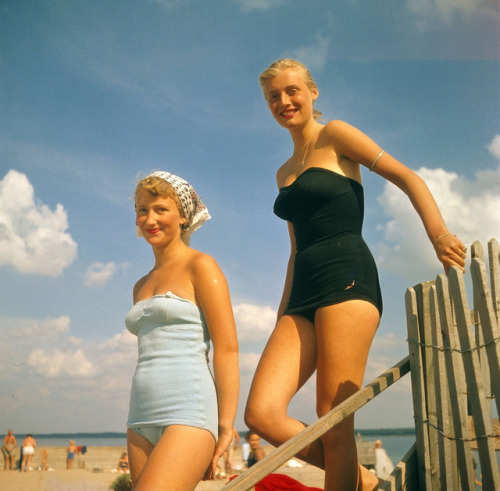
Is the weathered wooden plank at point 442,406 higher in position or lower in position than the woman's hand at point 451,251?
lower

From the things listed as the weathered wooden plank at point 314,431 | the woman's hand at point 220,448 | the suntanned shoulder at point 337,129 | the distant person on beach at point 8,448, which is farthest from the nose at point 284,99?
the distant person on beach at point 8,448

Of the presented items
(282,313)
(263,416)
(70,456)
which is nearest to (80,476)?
(70,456)

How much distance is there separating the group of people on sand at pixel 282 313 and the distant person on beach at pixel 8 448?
2147 centimetres

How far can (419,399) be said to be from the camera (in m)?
2.99

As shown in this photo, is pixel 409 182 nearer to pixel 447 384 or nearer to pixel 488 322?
pixel 488 322

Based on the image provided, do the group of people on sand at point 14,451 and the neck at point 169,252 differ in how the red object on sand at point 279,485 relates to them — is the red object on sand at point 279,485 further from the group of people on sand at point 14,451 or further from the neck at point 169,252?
the group of people on sand at point 14,451

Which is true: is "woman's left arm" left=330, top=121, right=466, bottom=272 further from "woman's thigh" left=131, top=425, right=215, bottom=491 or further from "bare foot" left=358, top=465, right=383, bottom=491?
"woman's thigh" left=131, top=425, right=215, bottom=491

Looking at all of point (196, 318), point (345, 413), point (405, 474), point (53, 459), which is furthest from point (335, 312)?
point (53, 459)

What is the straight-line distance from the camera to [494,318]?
2.71 metres

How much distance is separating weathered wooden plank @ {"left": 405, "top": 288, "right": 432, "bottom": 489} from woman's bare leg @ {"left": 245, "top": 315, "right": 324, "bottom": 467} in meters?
0.50

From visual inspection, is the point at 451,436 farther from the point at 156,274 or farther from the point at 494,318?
the point at 156,274

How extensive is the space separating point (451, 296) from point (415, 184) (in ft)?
1.88

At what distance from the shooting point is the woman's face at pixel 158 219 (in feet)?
9.87

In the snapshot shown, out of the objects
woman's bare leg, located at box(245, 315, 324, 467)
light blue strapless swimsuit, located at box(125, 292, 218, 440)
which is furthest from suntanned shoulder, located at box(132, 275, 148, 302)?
woman's bare leg, located at box(245, 315, 324, 467)
